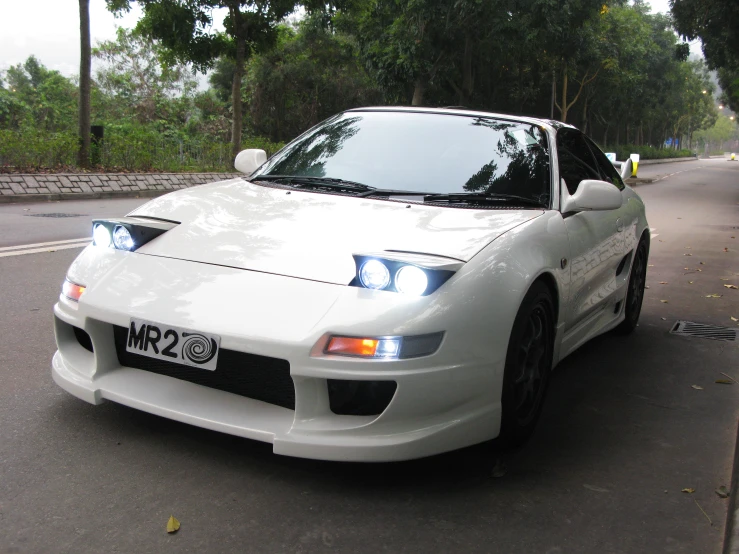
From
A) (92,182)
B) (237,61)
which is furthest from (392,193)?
(237,61)

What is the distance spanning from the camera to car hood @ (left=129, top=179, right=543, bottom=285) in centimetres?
302

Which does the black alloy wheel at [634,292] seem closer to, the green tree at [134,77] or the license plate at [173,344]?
the license plate at [173,344]

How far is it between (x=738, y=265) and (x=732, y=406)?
6.01 meters

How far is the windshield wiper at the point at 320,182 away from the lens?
3.86 meters

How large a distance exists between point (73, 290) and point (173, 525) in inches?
45.9

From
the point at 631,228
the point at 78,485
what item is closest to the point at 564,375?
the point at 631,228

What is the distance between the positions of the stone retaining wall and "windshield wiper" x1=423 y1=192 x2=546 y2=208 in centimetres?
1119

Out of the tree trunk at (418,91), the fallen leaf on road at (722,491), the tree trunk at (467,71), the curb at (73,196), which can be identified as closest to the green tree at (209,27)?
the curb at (73,196)

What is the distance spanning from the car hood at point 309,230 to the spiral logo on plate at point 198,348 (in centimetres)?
36

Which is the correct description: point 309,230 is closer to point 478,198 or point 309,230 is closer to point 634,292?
point 478,198

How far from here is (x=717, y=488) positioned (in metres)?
3.14

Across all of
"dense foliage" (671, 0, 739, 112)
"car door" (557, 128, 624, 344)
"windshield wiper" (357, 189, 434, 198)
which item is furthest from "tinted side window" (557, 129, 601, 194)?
"dense foliage" (671, 0, 739, 112)

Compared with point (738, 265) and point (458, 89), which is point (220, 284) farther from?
point (458, 89)

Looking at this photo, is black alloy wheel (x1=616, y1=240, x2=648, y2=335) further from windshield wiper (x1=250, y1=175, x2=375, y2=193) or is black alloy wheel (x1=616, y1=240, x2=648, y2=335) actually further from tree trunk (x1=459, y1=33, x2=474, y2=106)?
tree trunk (x1=459, y1=33, x2=474, y2=106)
